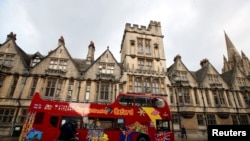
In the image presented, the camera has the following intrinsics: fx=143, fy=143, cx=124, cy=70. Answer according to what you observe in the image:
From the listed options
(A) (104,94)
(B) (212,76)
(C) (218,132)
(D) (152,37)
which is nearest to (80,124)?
(C) (218,132)

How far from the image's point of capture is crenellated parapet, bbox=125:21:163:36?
2586 cm

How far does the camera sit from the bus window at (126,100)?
11.5 meters

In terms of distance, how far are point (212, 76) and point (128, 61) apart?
15.4 meters

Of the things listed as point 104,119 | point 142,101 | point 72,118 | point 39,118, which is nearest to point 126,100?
point 142,101

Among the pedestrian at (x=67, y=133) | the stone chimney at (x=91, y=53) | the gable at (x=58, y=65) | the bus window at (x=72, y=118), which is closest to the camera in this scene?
the pedestrian at (x=67, y=133)

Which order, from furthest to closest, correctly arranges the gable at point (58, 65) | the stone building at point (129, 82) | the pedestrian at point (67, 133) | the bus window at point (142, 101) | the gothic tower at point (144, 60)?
the gothic tower at point (144, 60)
the gable at point (58, 65)
the stone building at point (129, 82)
the bus window at point (142, 101)
the pedestrian at point (67, 133)

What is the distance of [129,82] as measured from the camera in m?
21.5

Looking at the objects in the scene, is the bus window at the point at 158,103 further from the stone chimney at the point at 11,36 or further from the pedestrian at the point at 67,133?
the stone chimney at the point at 11,36

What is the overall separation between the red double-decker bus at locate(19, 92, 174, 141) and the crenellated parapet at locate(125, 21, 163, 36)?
16739 millimetres

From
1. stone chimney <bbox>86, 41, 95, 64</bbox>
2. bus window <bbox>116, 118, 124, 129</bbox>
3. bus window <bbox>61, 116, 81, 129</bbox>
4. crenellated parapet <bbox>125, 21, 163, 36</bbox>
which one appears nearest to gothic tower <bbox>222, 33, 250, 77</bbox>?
crenellated parapet <bbox>125, 21, 163, 36</bbox>

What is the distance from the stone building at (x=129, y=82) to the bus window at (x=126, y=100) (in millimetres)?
8498

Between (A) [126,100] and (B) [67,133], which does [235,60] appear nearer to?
(A) [126,100]

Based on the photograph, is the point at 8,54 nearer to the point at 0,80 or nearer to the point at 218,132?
the point at 0,80

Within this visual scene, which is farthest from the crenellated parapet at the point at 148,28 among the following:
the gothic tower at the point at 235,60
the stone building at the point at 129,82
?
the gothic tower at the point at 235,60
